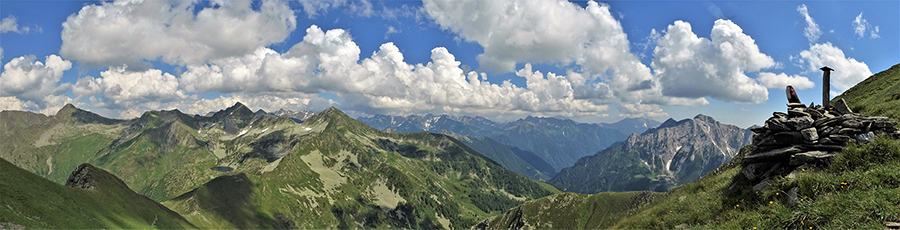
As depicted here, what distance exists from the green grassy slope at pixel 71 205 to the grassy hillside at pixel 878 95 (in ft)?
358

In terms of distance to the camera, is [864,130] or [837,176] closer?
[837,176]

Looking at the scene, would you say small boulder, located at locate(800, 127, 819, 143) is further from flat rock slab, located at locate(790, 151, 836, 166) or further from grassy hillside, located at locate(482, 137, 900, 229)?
grassy hillside, located at locate(482, 137, 900, 229)

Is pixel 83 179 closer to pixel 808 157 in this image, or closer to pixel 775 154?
pixel 775 154

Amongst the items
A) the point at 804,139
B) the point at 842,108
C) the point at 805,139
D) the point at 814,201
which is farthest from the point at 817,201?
the point at 842,108

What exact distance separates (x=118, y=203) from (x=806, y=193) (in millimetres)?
153201

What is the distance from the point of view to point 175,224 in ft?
431

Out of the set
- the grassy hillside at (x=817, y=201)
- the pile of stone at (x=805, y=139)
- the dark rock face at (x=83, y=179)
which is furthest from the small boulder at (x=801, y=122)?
the dark rock face at (x=83, y=179)

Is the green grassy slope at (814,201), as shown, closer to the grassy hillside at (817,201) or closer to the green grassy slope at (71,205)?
the grassy hillside at (817,201)

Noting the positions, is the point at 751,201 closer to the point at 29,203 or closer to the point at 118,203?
the point at 29,203

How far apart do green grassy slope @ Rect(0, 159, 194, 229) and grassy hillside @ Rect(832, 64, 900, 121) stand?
358ft

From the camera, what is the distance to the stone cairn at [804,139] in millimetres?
19531

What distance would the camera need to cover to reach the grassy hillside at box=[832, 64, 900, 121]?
94.2ft

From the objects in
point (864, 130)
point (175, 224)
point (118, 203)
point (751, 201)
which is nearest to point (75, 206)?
point (118, 203)

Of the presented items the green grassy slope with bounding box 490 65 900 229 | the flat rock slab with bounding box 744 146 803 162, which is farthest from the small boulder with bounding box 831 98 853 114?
the flat rock slab with bounding box 744 146 803 162
